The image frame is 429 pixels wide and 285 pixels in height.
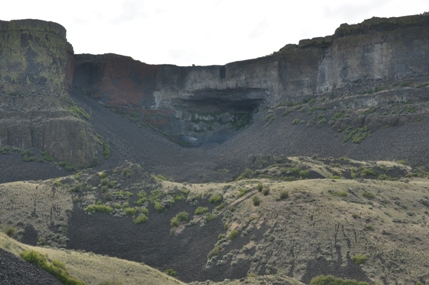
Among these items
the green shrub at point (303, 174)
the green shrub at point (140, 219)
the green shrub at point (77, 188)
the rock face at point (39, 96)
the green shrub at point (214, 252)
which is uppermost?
the rock face at point (39, 96)

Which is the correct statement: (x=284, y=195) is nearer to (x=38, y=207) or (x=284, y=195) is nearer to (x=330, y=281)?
(x=330, y=281)

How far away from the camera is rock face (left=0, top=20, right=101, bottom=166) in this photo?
173 ft

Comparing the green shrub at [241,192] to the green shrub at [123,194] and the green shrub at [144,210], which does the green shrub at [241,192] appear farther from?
the green shrub at [123,194]

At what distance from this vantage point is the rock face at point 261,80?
58688mm

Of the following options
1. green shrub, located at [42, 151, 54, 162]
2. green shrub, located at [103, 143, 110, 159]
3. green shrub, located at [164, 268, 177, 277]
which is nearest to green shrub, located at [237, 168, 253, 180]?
green shrub, located at [103, 143, 110, 159]

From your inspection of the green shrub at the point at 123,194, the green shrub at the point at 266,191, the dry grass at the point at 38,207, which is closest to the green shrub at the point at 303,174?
the green shrub at the point at 266,191

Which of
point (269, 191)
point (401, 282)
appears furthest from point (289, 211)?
point (401, 282)

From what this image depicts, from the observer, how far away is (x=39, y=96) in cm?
5644

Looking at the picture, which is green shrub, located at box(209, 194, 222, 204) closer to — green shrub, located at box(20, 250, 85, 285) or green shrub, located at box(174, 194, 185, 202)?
green shrub, located at box(174, 194, 185, 202)

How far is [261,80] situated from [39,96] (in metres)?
26.4

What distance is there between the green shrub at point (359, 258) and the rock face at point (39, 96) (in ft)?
101

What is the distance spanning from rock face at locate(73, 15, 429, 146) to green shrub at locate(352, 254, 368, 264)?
31738 mm

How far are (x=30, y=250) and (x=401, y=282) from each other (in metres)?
14.2

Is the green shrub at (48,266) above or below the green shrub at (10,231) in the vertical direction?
above
